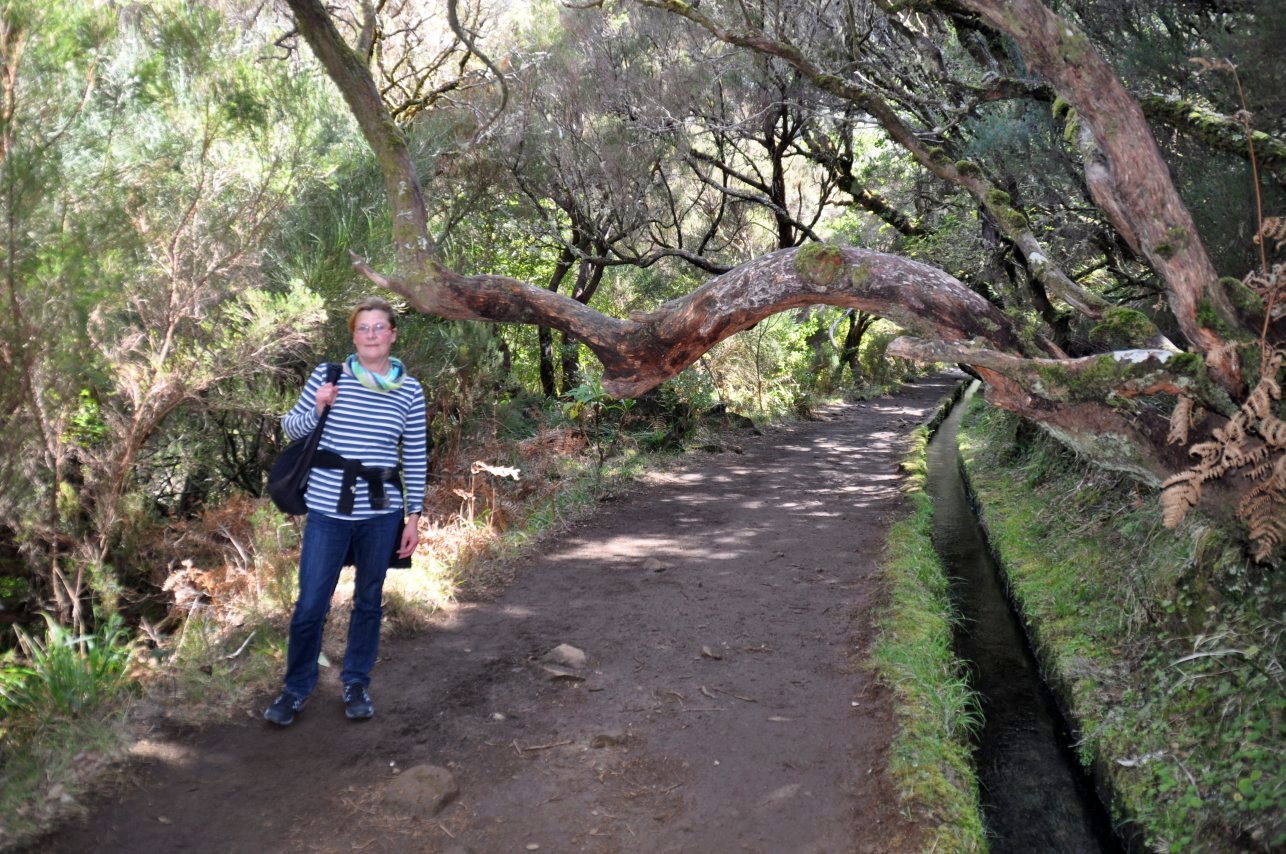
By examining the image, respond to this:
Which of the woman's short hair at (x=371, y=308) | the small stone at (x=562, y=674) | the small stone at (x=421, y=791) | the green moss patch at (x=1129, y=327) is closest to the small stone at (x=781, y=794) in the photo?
the small stone at (x=421, y=791)

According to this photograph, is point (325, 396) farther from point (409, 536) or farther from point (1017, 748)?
point (1017, 748)

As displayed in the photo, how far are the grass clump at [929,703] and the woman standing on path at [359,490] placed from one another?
8.77 ft

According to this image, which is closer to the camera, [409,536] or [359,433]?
[359,433]

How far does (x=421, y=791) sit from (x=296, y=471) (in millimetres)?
1512

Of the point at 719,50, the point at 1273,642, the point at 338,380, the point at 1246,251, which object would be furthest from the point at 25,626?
the point at 719,50

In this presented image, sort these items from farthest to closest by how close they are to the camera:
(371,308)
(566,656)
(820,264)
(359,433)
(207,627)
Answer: (566,656) < (207,627) < (820,264) < (371,308) < (359,433)

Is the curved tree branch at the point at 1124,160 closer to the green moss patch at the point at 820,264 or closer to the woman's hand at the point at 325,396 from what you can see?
the green moss patch at the point at 820,264

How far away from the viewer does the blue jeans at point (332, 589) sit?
13.6ft

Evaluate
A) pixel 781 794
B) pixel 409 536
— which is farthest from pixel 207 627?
pixel 781 794

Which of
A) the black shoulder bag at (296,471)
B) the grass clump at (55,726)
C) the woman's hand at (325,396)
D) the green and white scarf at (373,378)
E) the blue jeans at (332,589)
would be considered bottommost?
the grass clump at (55,726)

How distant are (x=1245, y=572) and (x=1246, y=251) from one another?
96.9 inches

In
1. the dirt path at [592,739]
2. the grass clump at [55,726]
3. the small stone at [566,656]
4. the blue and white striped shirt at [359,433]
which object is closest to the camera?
the grass clump at [55,726]

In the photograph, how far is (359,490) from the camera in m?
4.15

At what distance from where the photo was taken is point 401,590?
6098mm
